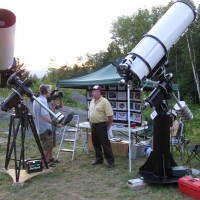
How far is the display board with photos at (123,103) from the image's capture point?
7.63 m

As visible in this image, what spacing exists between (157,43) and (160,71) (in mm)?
521

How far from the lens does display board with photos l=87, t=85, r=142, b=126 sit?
7.63m

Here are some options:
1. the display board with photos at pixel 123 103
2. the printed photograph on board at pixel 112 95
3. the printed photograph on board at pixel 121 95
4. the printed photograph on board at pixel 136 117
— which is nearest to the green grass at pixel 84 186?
the printed photograph on board at pixel 136 117

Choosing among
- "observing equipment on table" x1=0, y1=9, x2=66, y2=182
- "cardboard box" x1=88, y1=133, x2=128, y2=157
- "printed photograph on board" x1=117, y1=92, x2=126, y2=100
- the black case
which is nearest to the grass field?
the black case

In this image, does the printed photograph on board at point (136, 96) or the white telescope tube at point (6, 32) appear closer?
the white telescope tube at point (6, 32)

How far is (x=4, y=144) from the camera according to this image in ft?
Result: 29.6

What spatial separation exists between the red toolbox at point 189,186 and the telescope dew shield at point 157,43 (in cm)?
165

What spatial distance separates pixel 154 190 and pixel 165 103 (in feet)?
4.60

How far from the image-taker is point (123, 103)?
7973 millimetres

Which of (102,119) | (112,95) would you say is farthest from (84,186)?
(112,95)

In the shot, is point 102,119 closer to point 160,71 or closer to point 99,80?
point 99,80

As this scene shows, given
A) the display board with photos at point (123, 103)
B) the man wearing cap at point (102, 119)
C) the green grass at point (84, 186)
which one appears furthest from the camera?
the display board with photos at point (123, 103)

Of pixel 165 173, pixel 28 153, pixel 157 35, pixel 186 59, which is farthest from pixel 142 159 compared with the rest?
pixel 186 59

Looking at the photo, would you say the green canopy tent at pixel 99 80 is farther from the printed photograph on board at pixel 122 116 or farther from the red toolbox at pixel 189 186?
the red toolbox at pixel 189 186
